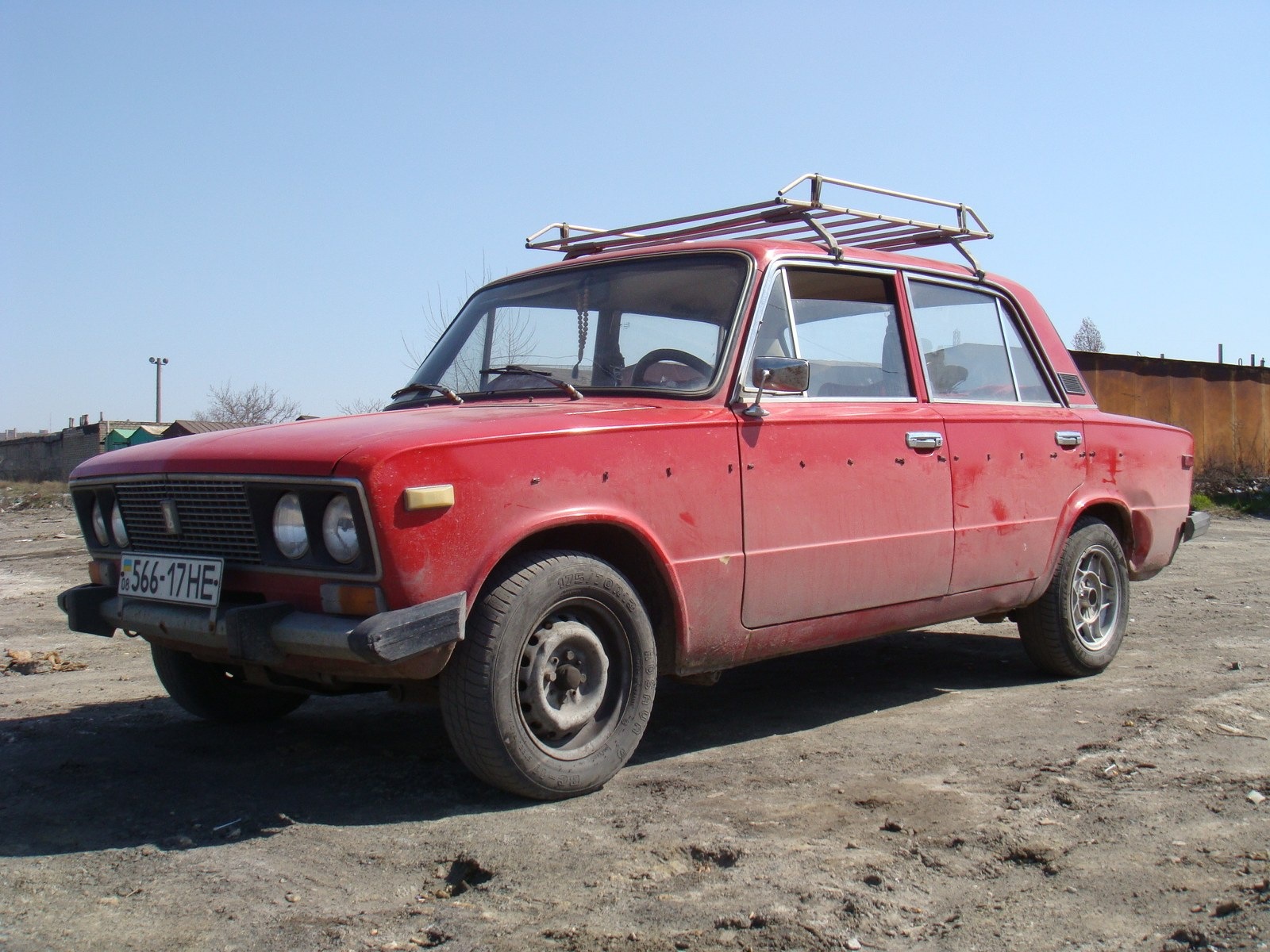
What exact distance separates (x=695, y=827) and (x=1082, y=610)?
314 centimetres

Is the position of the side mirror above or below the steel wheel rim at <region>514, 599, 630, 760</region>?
above

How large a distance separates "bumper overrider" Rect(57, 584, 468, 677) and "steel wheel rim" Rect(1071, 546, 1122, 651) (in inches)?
138

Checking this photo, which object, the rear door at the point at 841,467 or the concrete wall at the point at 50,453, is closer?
the rear door at the point at 841,467

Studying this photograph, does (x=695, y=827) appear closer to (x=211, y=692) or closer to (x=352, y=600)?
(x=352, y=600)

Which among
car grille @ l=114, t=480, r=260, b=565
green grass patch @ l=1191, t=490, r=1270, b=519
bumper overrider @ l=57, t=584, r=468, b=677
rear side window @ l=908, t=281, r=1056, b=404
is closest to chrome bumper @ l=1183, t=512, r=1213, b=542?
rear side window @ l=908, t=281, r=1056, b=404

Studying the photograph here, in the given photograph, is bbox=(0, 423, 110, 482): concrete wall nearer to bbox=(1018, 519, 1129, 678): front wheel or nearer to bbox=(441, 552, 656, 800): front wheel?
bbox=(1018, 519, 1129, 678): front wheel

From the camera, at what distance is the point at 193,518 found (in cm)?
372

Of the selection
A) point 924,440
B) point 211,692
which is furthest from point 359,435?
point 924,440

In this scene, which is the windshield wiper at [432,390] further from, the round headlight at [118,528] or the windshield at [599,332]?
the round headlight at [118,528]

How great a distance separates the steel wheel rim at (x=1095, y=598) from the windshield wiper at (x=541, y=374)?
9.11 feet

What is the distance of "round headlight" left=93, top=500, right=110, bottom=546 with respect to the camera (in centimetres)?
422

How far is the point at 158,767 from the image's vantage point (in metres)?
4.07

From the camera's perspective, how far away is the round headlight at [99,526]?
166 inches

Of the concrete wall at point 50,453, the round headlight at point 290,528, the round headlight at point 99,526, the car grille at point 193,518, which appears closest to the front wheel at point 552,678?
the round headlight at point 290,528
